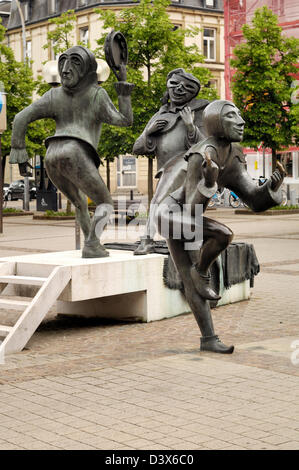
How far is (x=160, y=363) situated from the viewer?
20.8 ft

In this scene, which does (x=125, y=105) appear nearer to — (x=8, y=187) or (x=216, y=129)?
(x=216, y=129)

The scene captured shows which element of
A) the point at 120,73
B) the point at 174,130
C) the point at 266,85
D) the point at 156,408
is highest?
the point at 266,85

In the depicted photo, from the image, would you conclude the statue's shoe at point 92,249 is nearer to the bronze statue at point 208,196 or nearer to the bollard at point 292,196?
the bronze statue at point 208,196

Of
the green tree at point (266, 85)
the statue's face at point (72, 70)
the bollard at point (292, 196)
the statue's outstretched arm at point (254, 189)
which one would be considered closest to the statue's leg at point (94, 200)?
the statue's face at point (72, 70)

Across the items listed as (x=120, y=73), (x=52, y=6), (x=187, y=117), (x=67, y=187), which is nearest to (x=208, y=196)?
(x=120, y=73)

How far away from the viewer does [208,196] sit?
5988 mm

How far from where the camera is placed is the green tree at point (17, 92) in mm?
28875

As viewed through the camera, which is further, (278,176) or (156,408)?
(278,176)

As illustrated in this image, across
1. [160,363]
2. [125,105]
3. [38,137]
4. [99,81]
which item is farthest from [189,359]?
[38,137]

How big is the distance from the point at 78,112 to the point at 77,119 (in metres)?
0.07

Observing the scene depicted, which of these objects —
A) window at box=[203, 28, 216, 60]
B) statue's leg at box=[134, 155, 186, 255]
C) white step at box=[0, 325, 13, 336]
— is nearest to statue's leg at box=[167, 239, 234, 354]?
white step at box=[0, 325, 13, 336]

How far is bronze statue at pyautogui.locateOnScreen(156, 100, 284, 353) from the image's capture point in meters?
6.18

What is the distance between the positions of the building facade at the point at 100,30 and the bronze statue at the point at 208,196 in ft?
148

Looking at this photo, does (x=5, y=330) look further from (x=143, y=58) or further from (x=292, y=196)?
(x=292, y=196)
